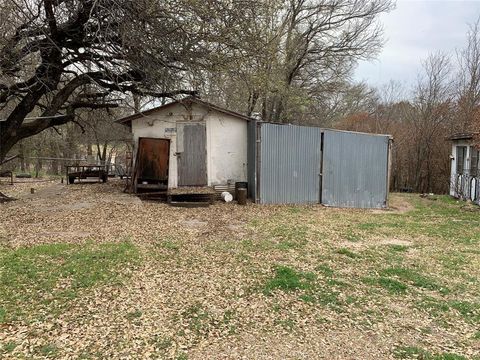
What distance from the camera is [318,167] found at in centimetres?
1128

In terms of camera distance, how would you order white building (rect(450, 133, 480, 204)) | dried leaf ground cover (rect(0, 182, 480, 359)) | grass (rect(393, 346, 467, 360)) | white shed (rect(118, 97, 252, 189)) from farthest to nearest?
1. white building (rect(450, 133, 480, 204))
2. white shed (rect(118, 97, 252, 189))
3. dried leaf ground cover (rect(0, 182, 480, 359))
4. grass (rect(393, 346, 467, 360))

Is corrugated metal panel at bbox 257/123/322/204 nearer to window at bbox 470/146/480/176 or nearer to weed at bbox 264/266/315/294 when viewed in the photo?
weed at bbox 264/266/315/294

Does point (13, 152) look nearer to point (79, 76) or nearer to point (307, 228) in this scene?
point (79, 76)

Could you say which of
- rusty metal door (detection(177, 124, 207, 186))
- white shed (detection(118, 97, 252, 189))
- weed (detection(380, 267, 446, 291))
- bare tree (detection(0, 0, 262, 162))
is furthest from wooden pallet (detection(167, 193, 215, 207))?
weed (detection(380, 267, 446, 291))

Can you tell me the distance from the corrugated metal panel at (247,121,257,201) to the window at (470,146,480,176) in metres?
8.34

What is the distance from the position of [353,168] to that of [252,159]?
316 centimetres

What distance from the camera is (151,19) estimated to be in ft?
22.3

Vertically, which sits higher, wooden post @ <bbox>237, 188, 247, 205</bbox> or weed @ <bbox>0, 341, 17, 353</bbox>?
wooden post @ <bbox>237, 188, 247, 205</bbox>

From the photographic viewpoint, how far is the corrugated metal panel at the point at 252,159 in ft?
36.2

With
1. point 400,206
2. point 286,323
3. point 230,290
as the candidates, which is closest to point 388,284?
point 286,323

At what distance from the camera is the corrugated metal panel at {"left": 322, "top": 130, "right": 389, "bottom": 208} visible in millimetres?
11305

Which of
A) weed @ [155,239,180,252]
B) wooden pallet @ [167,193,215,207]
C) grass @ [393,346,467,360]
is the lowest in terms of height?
grass @ [393,346,467,360]

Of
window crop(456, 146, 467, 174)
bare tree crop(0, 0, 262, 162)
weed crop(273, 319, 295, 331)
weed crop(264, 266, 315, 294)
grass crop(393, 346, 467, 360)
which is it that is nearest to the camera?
grass crop(393, 346, 467, 360)

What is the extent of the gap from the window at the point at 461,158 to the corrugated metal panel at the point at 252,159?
899 cm
